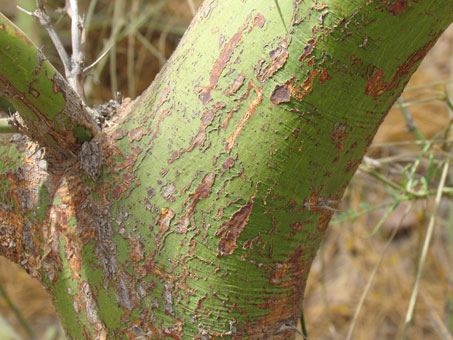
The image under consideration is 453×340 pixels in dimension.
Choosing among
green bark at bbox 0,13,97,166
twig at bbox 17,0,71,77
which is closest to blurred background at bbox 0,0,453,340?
twig at bbox 17,0,71,77

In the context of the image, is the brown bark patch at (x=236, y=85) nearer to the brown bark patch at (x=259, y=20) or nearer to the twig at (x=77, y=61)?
the brown bark patch at (x=259, y=20)

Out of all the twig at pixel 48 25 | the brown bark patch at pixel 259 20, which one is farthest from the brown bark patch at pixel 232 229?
the twig at pixel 48 25

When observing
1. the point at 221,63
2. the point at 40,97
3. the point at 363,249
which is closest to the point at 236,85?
the point at 221,63

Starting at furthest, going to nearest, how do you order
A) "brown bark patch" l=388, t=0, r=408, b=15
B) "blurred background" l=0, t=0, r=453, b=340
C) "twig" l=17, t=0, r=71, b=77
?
"blurred background" l=0, t=0, r=453, b=340, "twig" l=17, t=0, r=71, b=77, "brown bark patch" l=388, t=0, r=408, b=15

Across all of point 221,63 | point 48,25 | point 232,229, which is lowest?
point 232,229

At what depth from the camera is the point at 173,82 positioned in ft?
1.30

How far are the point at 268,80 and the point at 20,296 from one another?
7.56ft

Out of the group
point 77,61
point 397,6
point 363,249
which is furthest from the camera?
point 363,249

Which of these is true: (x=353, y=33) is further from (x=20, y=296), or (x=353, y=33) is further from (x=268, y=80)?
(x=20, y=296)

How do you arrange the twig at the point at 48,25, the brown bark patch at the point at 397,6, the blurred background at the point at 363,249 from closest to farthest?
1. the brown bark patch at the point at 397,6
2. the twig at the point at 48,25
3. the blurred background at the point at 363,249

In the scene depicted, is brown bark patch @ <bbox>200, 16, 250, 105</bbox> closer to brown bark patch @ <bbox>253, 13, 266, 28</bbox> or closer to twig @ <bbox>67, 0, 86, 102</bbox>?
→ brown bark patch @ <bbox>253, 13, 266, 28</bbox>

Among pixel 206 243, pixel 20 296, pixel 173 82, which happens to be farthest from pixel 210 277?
pixel 20 296

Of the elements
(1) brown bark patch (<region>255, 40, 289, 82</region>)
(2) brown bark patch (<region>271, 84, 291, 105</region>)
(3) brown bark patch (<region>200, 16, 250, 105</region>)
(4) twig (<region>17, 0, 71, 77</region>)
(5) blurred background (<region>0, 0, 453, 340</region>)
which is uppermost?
(4) twig (<region>17, 0, 71, 77</region>)

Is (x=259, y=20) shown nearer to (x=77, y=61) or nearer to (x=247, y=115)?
(x=247, y=115)
